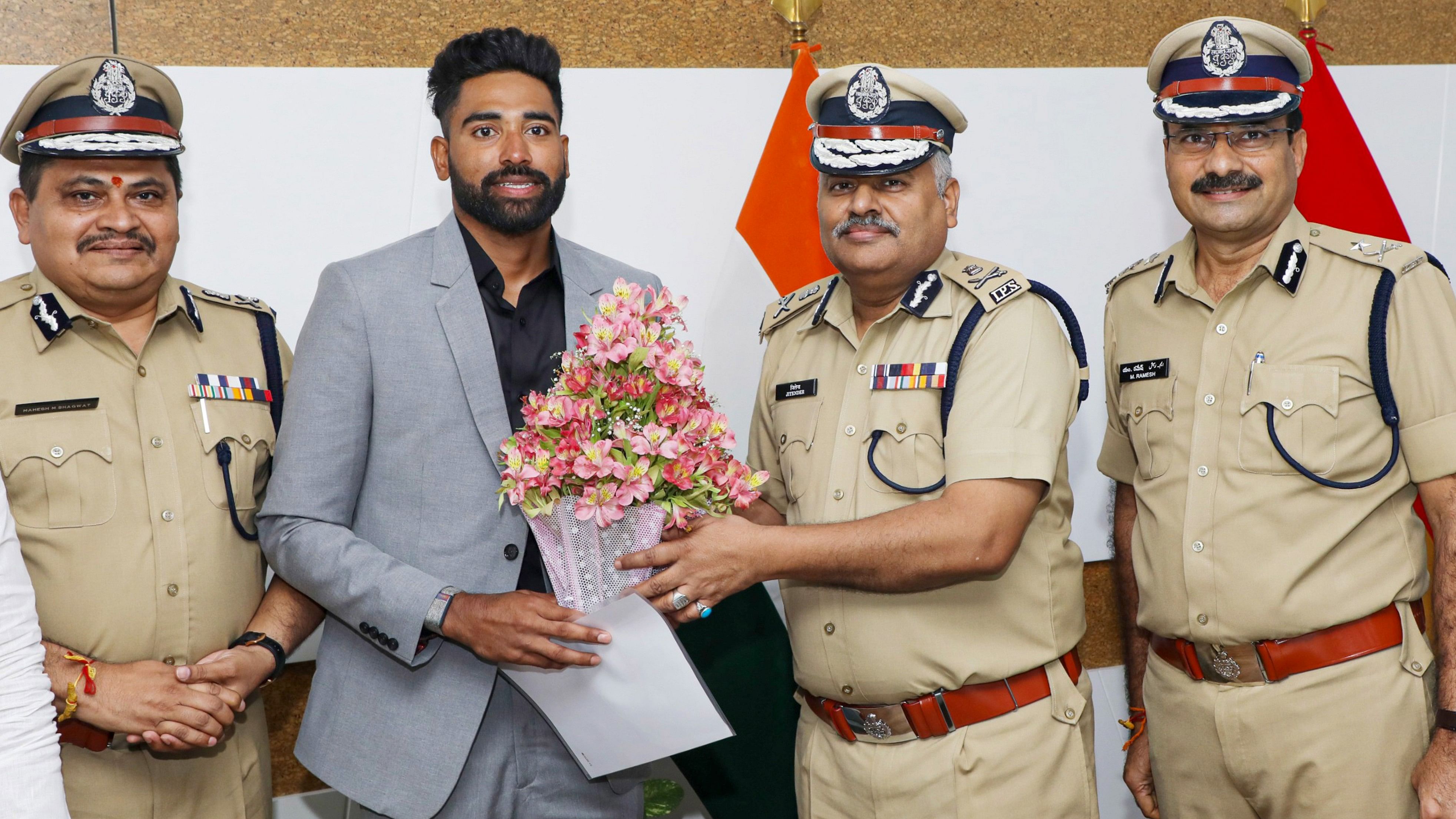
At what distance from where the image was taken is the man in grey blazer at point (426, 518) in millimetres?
2035

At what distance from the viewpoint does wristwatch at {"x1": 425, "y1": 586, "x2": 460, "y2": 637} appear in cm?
199

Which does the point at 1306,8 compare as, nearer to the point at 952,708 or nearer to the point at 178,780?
the point at 952,708

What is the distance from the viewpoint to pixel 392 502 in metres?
2.12

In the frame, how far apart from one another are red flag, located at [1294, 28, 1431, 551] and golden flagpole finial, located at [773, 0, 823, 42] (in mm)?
1472

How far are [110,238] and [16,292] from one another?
9.2 inches

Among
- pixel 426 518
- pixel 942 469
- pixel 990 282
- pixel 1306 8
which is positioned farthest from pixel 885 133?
pixel 1306 8

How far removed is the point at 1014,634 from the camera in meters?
2.17

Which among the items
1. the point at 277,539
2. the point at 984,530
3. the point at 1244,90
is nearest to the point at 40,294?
the point at 277,539

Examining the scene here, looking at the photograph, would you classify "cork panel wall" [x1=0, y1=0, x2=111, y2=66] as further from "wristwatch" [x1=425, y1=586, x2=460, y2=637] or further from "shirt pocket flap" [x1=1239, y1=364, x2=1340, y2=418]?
"shirt pocket flap" [x1=1239, y1=364, x2=1340, y2=418]

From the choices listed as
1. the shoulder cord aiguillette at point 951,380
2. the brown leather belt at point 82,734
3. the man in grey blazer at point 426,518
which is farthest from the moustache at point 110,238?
the shoulder cord aiguillette at point 951,380

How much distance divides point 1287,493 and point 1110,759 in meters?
1.64

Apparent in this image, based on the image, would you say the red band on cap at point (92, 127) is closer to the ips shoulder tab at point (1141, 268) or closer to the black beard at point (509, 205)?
the black beard at point (509, 205)

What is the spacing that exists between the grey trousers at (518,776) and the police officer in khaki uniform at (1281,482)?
121 centimetres

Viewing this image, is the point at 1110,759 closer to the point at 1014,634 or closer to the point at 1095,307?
the point at 1095,307
